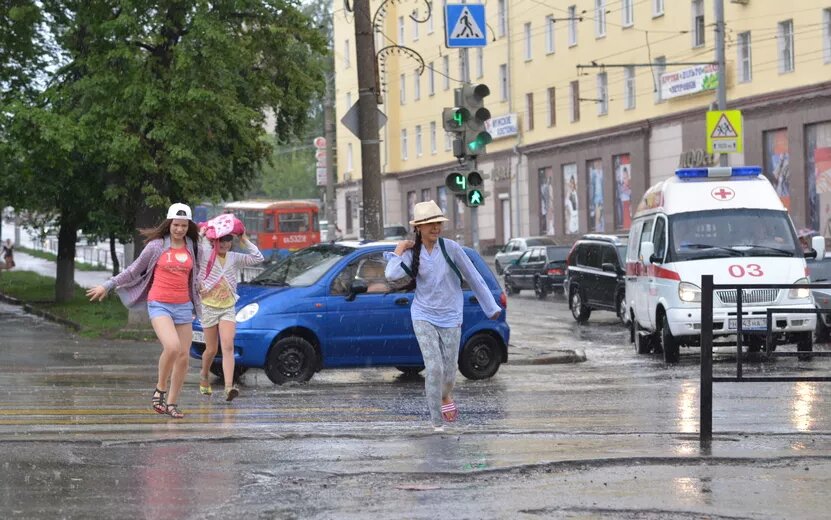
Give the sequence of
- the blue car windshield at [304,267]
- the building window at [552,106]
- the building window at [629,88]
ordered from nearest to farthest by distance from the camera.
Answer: the blue car windshield at [304,267]
the building window at [629,88]
the building window at [552,106]

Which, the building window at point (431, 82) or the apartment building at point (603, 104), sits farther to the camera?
the building window at point (431, 82)

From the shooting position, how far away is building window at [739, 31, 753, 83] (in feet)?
157

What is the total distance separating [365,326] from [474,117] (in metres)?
4.65

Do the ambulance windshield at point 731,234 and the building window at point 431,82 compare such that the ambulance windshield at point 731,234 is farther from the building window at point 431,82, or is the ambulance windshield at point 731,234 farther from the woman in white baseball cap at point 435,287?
the building window at point 431,82

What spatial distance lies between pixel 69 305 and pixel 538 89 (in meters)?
32.6

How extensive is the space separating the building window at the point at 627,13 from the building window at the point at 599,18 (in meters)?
1.56

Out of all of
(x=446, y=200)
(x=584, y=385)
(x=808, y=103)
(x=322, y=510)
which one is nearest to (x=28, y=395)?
(x=584, y=385)

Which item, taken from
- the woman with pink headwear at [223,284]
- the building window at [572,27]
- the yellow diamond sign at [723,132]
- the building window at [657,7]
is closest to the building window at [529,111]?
the building window at [572,27]

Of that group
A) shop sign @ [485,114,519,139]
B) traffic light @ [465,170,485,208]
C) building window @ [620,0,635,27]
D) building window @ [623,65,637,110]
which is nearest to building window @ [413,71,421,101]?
shop sign @ [485,114,519,139]

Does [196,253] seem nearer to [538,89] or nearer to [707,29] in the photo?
[707,29]

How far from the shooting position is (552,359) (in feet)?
69.6

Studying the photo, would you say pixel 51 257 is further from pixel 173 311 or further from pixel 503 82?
pixel 173 311

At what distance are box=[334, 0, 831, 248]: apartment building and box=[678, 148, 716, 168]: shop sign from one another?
2.5 inches

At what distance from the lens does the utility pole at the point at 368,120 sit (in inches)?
835
